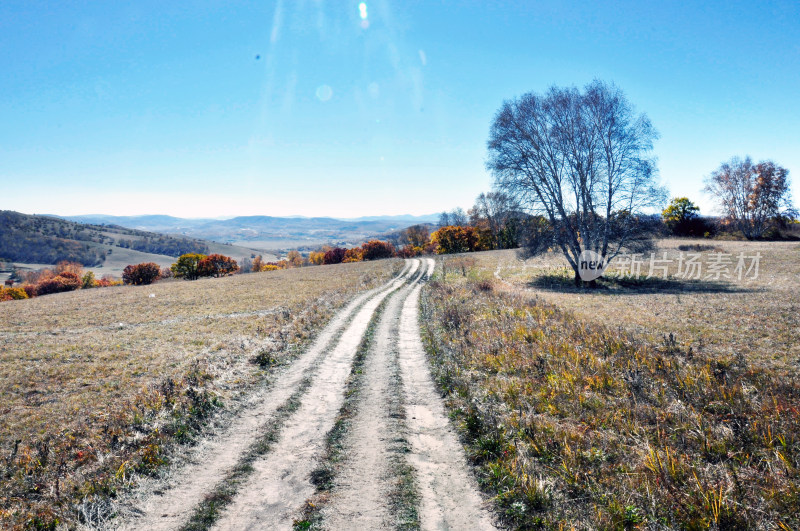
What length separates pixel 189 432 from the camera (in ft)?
27.1

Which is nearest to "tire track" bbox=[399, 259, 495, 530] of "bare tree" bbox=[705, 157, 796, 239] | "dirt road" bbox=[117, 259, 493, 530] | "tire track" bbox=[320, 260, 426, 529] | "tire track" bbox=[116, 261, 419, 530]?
"dirt road" bbox=[117, 259, 493, 530]

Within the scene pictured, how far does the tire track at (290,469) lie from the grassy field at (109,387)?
2.21m

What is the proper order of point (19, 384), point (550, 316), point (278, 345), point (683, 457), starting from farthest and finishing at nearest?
1. point (550, 316)
2. point (278, 345)
3. point (19, 384)
4. point (683, 457)

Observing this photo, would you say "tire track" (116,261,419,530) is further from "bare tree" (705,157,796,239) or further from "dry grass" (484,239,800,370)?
"bare tree" (705,157,796,239)

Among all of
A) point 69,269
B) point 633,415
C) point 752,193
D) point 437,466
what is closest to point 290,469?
point 437,466

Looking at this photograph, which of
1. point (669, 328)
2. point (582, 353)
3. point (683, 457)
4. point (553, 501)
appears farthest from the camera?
point (669, 328)

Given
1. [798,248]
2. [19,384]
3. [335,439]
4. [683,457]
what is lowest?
[19,384]

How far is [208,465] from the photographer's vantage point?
7094 mm

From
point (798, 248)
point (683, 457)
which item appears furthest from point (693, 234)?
point (683, 457)

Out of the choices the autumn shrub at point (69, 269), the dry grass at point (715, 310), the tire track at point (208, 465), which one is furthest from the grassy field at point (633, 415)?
the autumn shrub at point (69, 269)

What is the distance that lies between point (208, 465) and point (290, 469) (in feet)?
5.73

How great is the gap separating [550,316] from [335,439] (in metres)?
12.2

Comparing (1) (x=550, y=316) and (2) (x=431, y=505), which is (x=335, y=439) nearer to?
(2) (x=431, y=505)

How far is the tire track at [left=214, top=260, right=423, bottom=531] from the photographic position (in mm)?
5520
